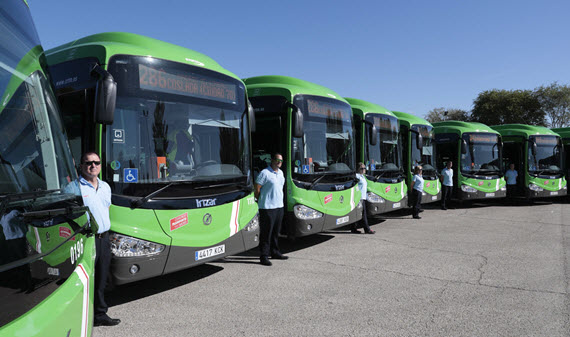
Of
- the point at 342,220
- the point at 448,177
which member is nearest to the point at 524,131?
the point at 448,177

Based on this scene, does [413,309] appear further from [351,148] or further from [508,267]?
[351,148]

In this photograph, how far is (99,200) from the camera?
13.4 feet

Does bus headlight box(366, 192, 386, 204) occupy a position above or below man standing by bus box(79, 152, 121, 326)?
below

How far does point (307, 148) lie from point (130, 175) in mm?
3968

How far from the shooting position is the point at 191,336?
403cm

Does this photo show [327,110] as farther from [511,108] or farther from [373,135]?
[511,108]

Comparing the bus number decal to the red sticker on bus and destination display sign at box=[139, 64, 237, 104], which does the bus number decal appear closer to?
the red sticker on bus

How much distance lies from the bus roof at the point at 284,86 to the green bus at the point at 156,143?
84.2 inches

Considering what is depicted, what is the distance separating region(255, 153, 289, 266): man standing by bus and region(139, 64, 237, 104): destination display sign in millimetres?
1375

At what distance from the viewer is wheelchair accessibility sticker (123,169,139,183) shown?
4.60 meters

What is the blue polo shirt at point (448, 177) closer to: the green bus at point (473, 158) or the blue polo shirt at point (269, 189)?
the green bus at point (473, 158)

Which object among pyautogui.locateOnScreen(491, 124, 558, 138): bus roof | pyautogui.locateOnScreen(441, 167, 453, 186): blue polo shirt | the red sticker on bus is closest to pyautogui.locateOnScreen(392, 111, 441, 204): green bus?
pyautogui.locateOnScreen(441, 167, 453, 186): blue polo shirt

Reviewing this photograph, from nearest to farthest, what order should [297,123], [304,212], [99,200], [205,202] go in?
[99,200], [205,202], [297,123], [304,212]

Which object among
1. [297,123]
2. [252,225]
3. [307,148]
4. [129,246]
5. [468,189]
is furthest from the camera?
[468,189]
